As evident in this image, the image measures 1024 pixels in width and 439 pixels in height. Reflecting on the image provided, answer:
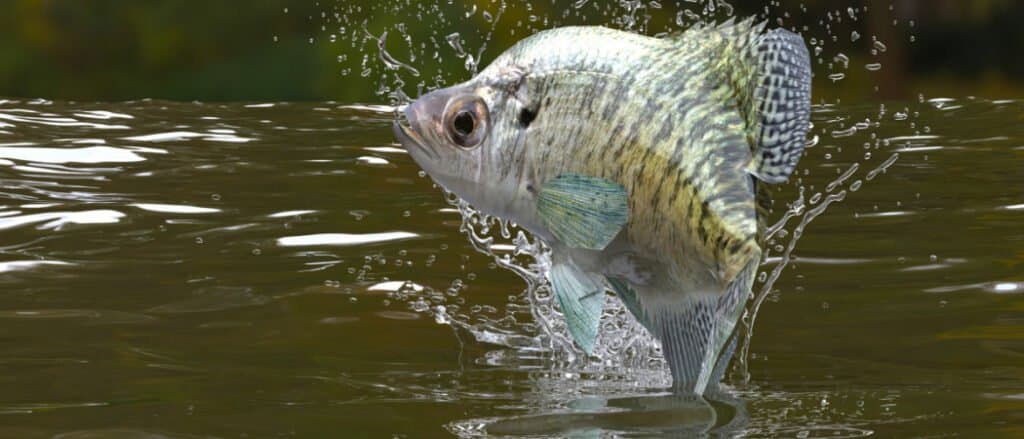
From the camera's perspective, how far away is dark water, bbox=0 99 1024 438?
143 inches

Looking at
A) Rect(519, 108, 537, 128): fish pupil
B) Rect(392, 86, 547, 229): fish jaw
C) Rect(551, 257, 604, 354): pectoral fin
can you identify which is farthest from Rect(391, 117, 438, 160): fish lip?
Rect(551, 257, 604, 354): pectoral fin

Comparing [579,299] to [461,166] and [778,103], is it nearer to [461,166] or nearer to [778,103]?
[461,166]

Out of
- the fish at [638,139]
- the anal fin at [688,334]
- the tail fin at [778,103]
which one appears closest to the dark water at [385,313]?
the anal fin at [688,334]

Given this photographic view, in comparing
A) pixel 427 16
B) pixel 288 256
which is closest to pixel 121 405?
pixel 288 256

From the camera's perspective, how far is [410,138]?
3434 millimetres

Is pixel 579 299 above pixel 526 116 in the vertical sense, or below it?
below

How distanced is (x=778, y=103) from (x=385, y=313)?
6.52ft

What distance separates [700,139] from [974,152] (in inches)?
267

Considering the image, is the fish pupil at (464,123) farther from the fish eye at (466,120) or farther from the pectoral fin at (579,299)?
the pectoral fin at (579,299)

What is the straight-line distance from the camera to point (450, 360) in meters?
4.39

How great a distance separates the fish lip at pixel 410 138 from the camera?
11.2 feet

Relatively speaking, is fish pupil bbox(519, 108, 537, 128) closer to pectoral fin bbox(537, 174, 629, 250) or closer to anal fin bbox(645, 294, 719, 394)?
pectoral fin bbox(537, 174, 629, 250)

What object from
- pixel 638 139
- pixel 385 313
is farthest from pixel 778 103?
pixel 385 313

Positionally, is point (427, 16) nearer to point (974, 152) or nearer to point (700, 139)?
point (974, 152)
